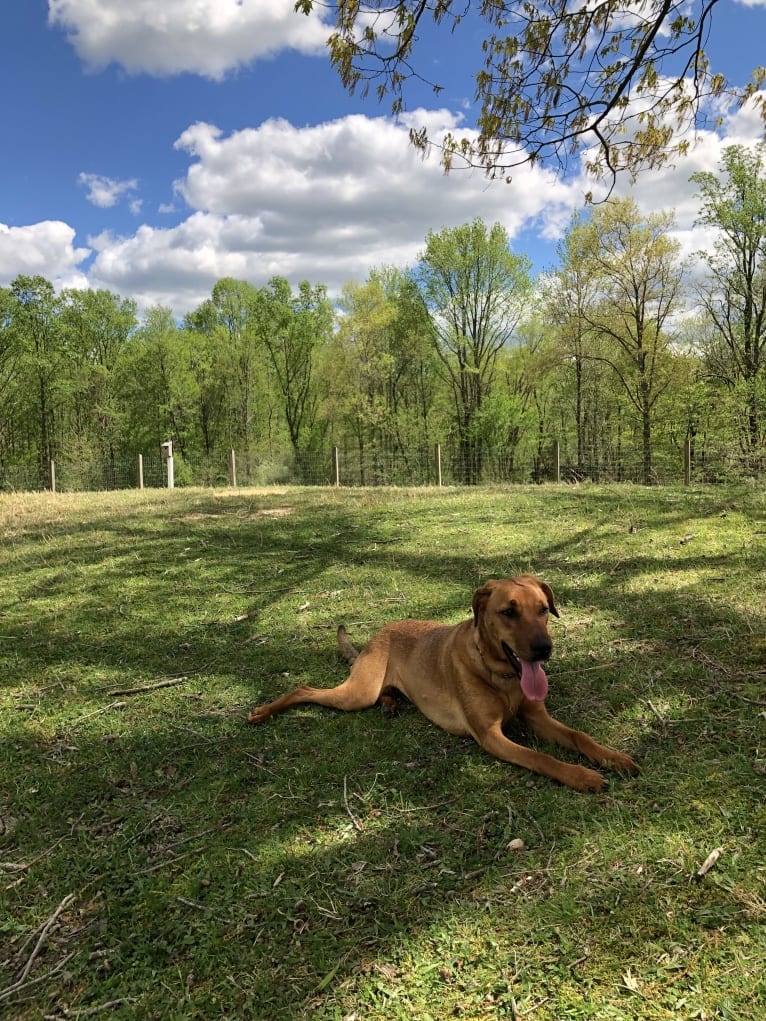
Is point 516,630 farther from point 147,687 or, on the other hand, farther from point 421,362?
point 421,362

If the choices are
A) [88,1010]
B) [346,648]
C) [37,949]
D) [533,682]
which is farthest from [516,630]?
[37,949]

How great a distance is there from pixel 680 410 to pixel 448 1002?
29.4m

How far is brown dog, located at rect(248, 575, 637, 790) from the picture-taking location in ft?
9.54

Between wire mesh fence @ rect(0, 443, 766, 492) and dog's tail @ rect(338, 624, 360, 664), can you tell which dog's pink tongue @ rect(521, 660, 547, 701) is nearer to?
dog's tail @ rect(338, 624, 360, 664)

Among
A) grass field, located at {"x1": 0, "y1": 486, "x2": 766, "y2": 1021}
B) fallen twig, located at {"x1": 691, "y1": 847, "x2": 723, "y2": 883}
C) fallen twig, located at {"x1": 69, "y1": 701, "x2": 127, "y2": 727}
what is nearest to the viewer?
grass field, located at {"x1": 0, "y1": 486, "x2": 766, "y2": 1021}

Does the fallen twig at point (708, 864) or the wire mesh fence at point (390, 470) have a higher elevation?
the wire mesh fence at point (390, 470)

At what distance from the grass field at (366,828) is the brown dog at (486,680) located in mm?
100

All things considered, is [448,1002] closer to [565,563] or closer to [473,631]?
[473,631]

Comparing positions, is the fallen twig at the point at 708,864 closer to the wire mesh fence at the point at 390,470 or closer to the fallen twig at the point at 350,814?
the fallen twig at the point at 350,814

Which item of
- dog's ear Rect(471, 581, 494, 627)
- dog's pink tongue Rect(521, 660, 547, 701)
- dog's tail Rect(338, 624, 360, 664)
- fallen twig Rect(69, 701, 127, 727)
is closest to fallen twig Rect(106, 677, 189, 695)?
fallen twig Rect(69, 701, 127, 727)

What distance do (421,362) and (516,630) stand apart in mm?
40434

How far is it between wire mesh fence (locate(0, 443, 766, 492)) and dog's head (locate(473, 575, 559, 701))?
49.2 feet

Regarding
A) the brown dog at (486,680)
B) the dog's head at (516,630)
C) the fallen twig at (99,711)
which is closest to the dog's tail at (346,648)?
the brown dog at (486,680)

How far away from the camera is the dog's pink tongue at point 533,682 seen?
2994mm
